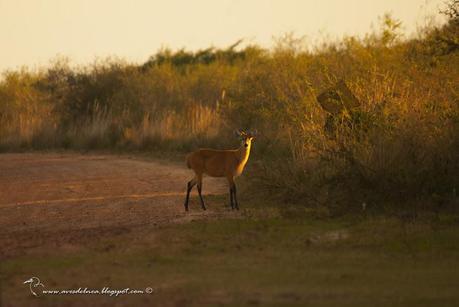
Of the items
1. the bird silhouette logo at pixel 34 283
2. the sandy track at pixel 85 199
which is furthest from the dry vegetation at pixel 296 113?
the bird silhouette logo at pixel 34 283

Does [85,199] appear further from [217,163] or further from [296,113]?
[296,113]

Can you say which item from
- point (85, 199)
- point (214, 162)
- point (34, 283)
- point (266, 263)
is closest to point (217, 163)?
point (214, 162)

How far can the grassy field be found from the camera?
7664 mm

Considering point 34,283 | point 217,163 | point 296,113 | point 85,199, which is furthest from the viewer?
point 296,113

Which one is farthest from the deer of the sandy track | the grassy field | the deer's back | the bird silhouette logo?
the bird silhouette logo

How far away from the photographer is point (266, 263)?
9297 millimetres

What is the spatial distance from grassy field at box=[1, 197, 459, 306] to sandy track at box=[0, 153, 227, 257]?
2.43 ft

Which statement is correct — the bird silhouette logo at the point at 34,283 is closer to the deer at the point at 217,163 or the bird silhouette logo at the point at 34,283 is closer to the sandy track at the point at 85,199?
the sandy track at the point at 85,199

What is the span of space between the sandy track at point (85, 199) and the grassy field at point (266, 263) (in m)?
0.74

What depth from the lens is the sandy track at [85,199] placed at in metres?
→ 11.4

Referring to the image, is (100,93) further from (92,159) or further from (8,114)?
(92,159)

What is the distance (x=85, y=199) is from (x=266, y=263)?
6.47 m

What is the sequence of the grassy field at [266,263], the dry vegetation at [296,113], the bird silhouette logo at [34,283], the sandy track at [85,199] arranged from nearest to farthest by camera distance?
1. the grassy field at [266,263]
2. the bird silhouette logo at [34,283]
3. the sandy track at [85,199]
4. the dry vegetation at [296,113]

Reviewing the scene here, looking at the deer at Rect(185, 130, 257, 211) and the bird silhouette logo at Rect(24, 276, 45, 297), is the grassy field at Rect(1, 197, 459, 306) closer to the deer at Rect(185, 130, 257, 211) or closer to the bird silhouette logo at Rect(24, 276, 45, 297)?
the bird silhouette logo at Rect(24, 276, 45, 297)
